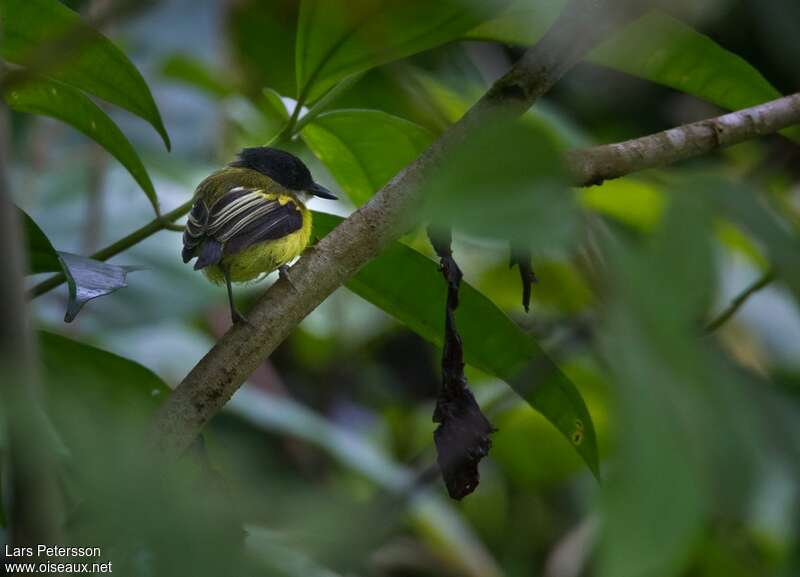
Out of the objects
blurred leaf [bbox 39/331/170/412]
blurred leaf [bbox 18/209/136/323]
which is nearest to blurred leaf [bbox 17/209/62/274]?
blurred leaf [bbox 18/209/136/323]

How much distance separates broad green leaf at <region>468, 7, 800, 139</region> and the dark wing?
78cm

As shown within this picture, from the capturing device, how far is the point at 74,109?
5.11ft

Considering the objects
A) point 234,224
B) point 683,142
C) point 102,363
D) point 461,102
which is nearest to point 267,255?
point 234,224

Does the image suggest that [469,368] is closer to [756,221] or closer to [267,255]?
[267,255]

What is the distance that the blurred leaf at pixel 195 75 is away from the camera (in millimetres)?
3967

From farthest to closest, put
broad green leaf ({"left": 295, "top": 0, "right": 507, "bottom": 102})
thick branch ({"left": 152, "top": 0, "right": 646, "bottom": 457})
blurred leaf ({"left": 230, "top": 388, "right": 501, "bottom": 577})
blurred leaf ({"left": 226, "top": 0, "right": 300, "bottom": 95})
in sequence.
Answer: blurred leaf ({"left": 226, "top": 0, "right": 300, "bottom": 95}) → blurred leaf ({"left": 230, "top": 388, "right": 501, "bottom": 577}) → broad green leaf ({"left": 295, "top": 0, "right": 507, "bottom": 102}) → thick branch ({"left": 152, "top": 0, "right": 646, "bottom": 457})

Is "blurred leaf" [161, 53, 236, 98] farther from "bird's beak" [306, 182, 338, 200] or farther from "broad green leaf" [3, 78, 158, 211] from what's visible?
"broad green leaf" [3, 78, 158, 211]

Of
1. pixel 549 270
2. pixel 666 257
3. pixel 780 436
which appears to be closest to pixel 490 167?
pixel 666 257

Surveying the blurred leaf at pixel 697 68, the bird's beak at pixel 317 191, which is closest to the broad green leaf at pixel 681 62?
the blurred leaf at pixel 697 68

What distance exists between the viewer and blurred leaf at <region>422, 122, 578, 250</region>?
0.50m

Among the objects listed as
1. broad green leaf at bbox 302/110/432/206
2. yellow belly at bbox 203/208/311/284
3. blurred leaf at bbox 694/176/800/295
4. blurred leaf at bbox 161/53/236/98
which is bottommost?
blurred leaf at bbox 694/176/800/295

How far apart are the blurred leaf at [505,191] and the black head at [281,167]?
194 centimetres

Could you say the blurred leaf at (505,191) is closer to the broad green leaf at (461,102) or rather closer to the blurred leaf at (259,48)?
the broad green leaf at (461,102)

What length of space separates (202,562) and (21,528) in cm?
10
